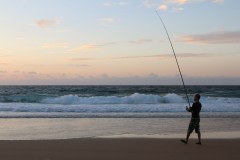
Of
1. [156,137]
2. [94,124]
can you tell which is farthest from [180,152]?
[94,124]

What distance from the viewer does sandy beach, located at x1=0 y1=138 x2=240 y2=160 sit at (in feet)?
26.3

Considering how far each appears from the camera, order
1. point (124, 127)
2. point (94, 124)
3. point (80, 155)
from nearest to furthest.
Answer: point (80, 155), point (124, 127), point (94, 124)

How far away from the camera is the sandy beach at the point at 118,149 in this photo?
8.02m

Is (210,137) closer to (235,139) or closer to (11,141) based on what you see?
(235,139)

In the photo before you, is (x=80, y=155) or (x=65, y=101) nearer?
(x=80, y=155)

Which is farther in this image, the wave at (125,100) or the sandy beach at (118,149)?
the wave at (125,100)

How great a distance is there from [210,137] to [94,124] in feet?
15.1

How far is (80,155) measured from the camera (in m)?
8.12

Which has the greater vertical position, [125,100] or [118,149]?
[125,100]

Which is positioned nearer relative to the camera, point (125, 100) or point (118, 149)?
point (118, 149)

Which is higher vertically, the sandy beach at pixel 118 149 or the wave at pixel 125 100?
the wave at pixel 125 100

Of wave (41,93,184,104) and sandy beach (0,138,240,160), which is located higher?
wave (41,93,184,104)

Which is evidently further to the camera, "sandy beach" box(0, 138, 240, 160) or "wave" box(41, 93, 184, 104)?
"wave" box(41, 93, 184, 104)

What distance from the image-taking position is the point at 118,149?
349 inches
